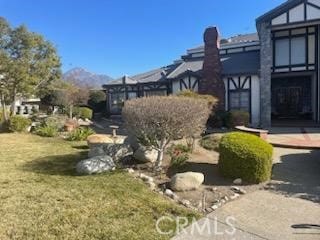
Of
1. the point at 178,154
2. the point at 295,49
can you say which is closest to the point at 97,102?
the point at 295,49

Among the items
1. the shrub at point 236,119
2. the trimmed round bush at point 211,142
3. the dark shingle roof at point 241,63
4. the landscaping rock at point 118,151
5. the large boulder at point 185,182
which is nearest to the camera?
the large boulder at point 185,182

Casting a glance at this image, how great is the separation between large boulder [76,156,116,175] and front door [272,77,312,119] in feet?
63.7

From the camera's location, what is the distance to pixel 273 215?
6.40m

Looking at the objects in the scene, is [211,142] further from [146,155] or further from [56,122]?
[56,122]

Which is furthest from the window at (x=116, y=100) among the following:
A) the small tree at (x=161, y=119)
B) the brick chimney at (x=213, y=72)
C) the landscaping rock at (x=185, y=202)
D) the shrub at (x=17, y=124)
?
the landscaping rock at (x=185, y=202)

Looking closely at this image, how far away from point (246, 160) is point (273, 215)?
2179 mm

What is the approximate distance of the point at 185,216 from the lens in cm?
625

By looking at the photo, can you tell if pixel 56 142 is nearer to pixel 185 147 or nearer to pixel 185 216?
pixel 185 147

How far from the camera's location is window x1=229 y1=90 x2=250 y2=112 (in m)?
23.4

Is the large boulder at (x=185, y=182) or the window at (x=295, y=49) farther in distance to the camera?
the window at (x=295, y=49)

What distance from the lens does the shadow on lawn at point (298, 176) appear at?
776cm

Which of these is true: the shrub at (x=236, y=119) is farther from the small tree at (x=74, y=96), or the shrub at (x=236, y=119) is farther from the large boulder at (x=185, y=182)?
the large boulder at (x=185, y=182)

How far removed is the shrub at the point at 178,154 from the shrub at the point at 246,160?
108 cm

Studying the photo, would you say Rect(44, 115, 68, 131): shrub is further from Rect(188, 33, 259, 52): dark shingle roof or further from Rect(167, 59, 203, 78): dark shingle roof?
Rect(188, 33, 259, 52): dark shingle roof
